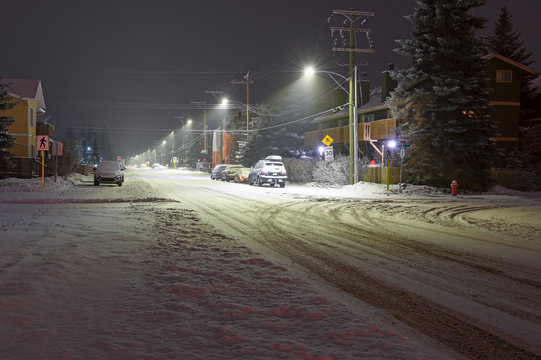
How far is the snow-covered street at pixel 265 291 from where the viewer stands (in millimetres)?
4191

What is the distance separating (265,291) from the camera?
5.97 meters

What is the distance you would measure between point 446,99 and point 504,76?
58.0ft

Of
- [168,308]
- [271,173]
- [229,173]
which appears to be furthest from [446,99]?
[168,308]

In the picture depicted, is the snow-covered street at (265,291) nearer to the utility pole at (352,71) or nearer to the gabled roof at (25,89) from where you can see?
the utility pole at (352,71)

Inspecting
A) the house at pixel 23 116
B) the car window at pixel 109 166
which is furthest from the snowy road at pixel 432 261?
the house at pixel 23 116

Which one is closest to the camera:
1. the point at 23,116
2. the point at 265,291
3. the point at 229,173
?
the point at 265,291

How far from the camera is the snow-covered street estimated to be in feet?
13.8

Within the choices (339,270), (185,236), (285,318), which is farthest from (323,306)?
(185,236)

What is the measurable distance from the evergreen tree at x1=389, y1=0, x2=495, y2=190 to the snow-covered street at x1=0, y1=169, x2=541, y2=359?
1603 centimetres

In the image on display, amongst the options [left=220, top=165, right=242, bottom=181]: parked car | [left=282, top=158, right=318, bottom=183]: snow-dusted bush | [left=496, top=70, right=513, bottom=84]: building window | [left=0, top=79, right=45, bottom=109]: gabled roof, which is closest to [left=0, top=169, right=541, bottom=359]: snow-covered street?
[left=282, top=158, right=318, bottom=183]: snow-dusted bush

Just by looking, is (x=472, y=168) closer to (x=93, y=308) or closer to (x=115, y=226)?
(x=115, y=226)

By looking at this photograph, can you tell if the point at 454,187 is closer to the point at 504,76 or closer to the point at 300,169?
the point at 300,169

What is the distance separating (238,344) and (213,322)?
68cm

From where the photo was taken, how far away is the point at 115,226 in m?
12.0
